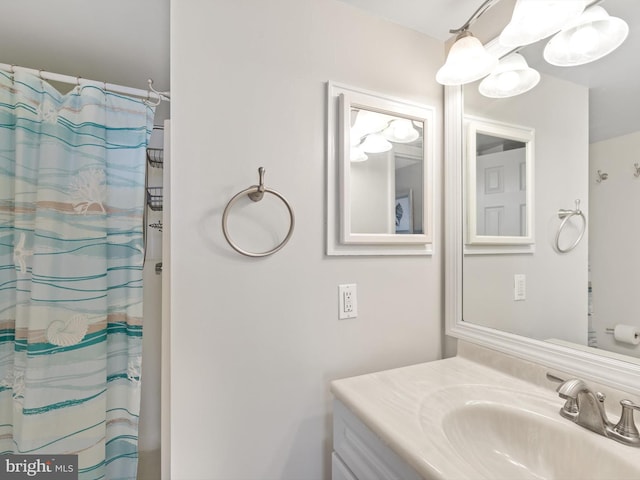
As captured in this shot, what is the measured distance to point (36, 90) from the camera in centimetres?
104

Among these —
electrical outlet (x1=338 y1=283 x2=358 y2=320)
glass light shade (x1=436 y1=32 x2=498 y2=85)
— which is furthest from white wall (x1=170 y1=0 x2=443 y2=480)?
glass light shade (x1=436 y1=32 x2=498 y2=85)

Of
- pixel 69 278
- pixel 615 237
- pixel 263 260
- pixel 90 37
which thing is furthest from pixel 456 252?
pixel 90 37

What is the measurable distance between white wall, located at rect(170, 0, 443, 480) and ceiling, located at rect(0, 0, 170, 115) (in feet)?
1.22

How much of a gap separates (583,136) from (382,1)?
866 mm

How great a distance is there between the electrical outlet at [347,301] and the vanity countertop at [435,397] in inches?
9.1

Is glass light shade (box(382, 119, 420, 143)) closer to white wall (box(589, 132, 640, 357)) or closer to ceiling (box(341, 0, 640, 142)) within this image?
ceiling (box(341, 0, 640, 142))

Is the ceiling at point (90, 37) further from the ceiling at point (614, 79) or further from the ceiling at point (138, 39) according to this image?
the ceiling at point (614, 79)

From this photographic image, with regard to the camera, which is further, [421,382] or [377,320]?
[377,320]

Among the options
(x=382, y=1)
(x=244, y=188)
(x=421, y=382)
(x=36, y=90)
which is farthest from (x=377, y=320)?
(x=36, y=90)

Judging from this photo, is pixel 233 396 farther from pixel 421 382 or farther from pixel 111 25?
pixel 111 25

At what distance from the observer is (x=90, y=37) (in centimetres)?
119
